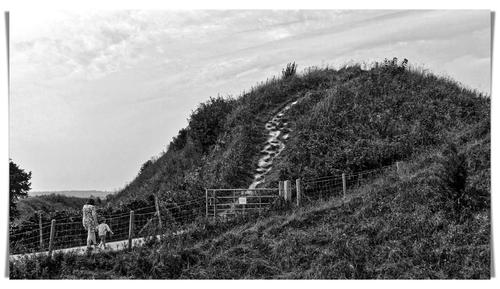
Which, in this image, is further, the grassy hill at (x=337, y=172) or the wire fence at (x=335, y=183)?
the wire fence at (x=335, y=183)

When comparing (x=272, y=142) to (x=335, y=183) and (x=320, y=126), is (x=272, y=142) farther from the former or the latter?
(x=335, y=183)

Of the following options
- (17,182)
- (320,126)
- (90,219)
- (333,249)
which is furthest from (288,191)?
(17,182)

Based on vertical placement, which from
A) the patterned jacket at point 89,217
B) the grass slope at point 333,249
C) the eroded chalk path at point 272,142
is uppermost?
the eroded chalk path at point 272,142

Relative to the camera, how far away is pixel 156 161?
3008 cm

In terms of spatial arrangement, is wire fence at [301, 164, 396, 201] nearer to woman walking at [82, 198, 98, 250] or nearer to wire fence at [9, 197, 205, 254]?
wire fence at [9, 197, 205, 254]

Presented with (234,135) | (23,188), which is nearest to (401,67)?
(234,135)

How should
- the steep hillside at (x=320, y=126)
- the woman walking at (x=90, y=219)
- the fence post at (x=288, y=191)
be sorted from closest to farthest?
1. the woman walking at (x=90, y=219)
2. the fence post at (x=288, y=191)
3. the steep hillside at (x=320, y=126)

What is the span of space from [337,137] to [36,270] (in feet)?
42.4

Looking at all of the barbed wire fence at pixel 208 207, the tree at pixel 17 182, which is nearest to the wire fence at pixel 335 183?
the barbed wire fence at pixel 208 207

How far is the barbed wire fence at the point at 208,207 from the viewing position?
17812 mm

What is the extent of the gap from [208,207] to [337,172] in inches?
178

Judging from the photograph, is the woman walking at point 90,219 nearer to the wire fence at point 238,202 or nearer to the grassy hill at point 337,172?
the grassy hill at point 337,172

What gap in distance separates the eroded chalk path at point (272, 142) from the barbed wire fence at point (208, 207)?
1.89m

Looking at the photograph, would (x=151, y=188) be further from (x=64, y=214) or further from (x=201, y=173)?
(x=64, y=214)
